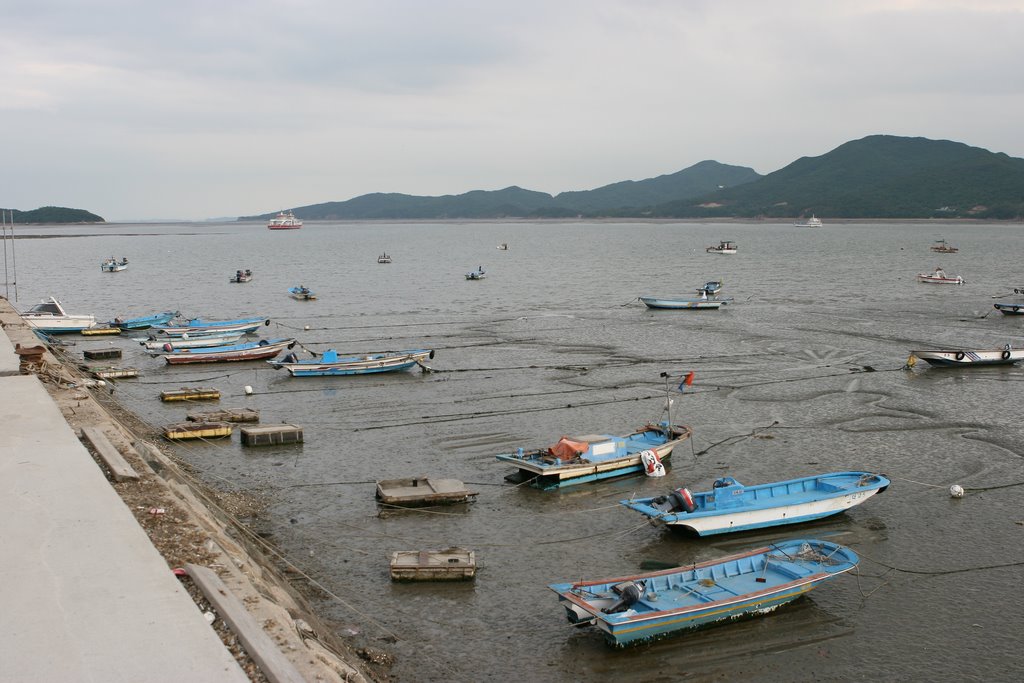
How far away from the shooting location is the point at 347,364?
44312 mm

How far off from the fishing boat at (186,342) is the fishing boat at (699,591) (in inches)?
1497

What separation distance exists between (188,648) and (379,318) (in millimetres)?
59236

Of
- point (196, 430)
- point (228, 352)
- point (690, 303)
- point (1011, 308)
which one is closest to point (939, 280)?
point (1011, 308)

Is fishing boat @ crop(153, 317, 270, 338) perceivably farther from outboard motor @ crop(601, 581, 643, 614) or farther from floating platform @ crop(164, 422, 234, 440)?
outboard motor @ crop(601, 581, 643, 614)

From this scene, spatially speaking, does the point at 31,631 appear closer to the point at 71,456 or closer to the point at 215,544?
the point at 215,544

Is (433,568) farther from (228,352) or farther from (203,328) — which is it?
(203,328)

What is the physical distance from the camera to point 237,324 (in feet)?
190

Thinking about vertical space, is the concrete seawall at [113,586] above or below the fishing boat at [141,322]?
above

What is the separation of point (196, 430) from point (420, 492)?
11290 millimetres

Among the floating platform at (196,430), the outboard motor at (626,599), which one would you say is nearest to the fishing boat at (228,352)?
the floating platform at (196,430)

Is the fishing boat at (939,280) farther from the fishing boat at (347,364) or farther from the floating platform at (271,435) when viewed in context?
the floating platform at (271,435)

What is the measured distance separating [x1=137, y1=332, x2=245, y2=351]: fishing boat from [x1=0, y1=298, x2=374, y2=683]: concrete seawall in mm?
31752

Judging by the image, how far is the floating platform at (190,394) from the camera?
3835 centimetres

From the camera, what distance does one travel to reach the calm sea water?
58.2ft
